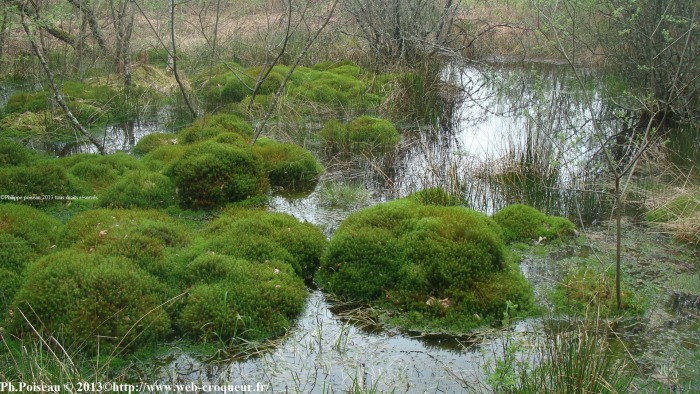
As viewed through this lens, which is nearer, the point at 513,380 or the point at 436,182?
the point at 513,380

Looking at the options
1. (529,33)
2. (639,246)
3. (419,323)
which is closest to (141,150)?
(419,323)

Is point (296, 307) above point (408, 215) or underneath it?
underneath

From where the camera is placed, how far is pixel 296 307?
4.92 meters

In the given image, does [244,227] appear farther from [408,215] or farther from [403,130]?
[403,130]

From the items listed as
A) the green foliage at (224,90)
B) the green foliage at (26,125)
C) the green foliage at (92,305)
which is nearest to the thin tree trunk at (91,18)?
the green foliage at (26,125)

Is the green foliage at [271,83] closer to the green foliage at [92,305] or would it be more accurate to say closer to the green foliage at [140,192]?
the green foliage at [140,192]

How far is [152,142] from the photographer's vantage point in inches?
362

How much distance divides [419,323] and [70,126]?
7.21 meters

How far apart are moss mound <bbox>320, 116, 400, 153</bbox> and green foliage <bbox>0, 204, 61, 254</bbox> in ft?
14.7

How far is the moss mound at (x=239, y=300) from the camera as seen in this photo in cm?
453

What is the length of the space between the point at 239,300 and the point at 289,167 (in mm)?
3483

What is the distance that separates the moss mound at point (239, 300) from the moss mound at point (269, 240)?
0.70 feet

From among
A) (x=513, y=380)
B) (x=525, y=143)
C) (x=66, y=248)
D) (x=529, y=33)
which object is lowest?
(x=513, y=380)

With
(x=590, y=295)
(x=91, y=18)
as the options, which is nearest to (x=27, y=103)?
(x=91, y=18)
